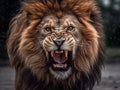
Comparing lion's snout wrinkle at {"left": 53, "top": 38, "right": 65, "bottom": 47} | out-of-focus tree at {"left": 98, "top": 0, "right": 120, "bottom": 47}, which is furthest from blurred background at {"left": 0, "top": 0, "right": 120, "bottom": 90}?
lion's snout wrinkle at {"left": 53, "top": 38, "right": 65, "bottom": 47}

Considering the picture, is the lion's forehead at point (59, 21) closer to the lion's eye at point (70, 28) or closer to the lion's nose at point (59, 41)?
the lion's eye at point (70, 28)

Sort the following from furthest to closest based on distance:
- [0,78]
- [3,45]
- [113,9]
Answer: [113,9] < [0,78] < [3,45]

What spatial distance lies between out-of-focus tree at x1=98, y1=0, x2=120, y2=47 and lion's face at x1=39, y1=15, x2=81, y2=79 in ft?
20.9

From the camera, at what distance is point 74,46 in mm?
6355

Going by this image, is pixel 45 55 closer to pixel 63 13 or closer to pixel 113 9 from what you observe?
pixel 63 13

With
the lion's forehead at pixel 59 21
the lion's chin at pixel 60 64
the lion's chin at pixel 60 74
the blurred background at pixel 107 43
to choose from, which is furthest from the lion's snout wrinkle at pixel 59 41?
the blurred background at pixel 107 43

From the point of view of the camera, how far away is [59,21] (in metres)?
6.48

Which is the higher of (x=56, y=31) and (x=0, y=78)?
(x=56, y=31)

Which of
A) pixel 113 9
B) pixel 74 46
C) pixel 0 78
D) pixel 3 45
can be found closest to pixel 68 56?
pixel 74 46

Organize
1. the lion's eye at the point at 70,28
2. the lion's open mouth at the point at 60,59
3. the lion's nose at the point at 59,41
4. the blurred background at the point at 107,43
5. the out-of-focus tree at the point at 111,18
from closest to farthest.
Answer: the lion's nose at the point at 59,41
the lion's open mouth at the point at 60,59
the lion's eye at the point at 70,28
the blurred background at the point at 107,43
the out-of-focus tree at the point at 111,18

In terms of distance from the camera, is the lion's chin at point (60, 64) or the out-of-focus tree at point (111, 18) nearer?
the lion's chin at point (60, 64)

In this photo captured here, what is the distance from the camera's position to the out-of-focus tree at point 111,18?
13.1 metres

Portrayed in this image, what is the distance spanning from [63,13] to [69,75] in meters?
0.63

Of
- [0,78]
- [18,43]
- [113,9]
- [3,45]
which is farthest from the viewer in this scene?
[113,9]
